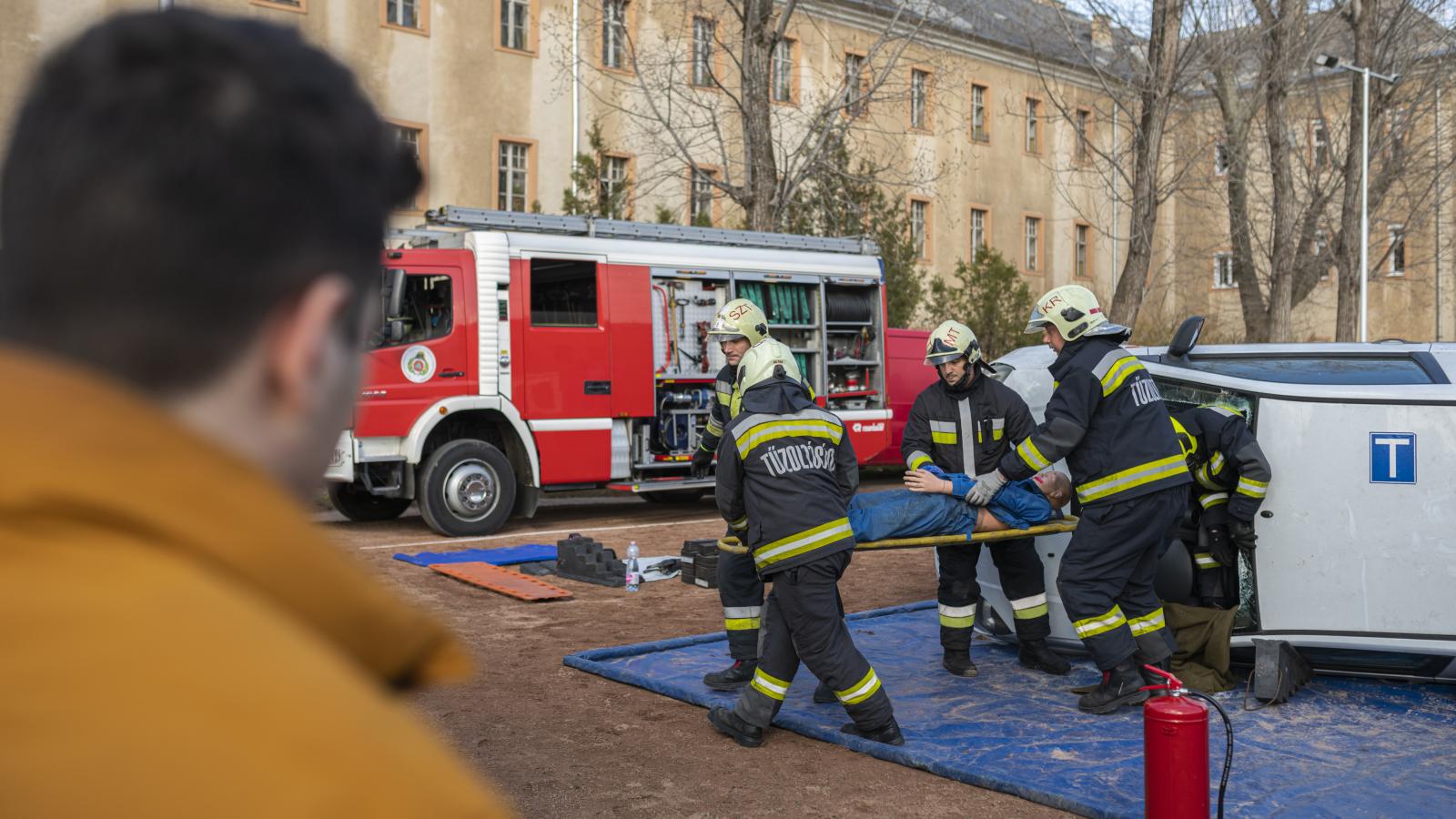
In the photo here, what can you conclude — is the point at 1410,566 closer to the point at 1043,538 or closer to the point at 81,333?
the point at 1043,538

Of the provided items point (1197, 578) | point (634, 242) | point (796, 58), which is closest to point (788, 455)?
point (1197, 578)

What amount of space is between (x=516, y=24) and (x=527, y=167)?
2.63m

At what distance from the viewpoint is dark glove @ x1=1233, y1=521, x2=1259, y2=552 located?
624 centimetres

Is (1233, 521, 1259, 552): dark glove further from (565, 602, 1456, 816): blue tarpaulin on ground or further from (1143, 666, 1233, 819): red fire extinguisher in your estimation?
(1143, 666, 1233, 819): red fire extinguisher

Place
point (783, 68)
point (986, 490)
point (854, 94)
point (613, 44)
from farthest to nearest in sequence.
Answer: point (783, 68) → point (613, 44) → point (854, 94) → point (986, 490)

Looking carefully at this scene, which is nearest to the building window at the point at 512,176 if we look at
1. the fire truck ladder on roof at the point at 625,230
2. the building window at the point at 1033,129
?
the fire truck ladder on roof at the point at 625,230

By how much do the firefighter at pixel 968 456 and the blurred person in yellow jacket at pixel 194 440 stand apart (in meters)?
6.11

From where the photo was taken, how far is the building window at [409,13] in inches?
894

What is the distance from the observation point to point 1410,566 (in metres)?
5.95

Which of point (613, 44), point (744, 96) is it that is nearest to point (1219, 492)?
point (744, 96)

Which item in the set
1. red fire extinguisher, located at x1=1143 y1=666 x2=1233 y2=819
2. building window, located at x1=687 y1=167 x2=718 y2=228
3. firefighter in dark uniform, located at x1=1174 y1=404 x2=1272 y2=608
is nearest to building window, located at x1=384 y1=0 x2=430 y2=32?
building window, located at x1=687 y1=167 x2=718 y2=228

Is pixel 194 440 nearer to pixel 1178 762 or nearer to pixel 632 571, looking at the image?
pixel 1178 762

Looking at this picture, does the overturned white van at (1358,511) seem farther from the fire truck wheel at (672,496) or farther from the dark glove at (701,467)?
the fire truck wheel at (672,496)

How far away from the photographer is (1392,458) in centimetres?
601
